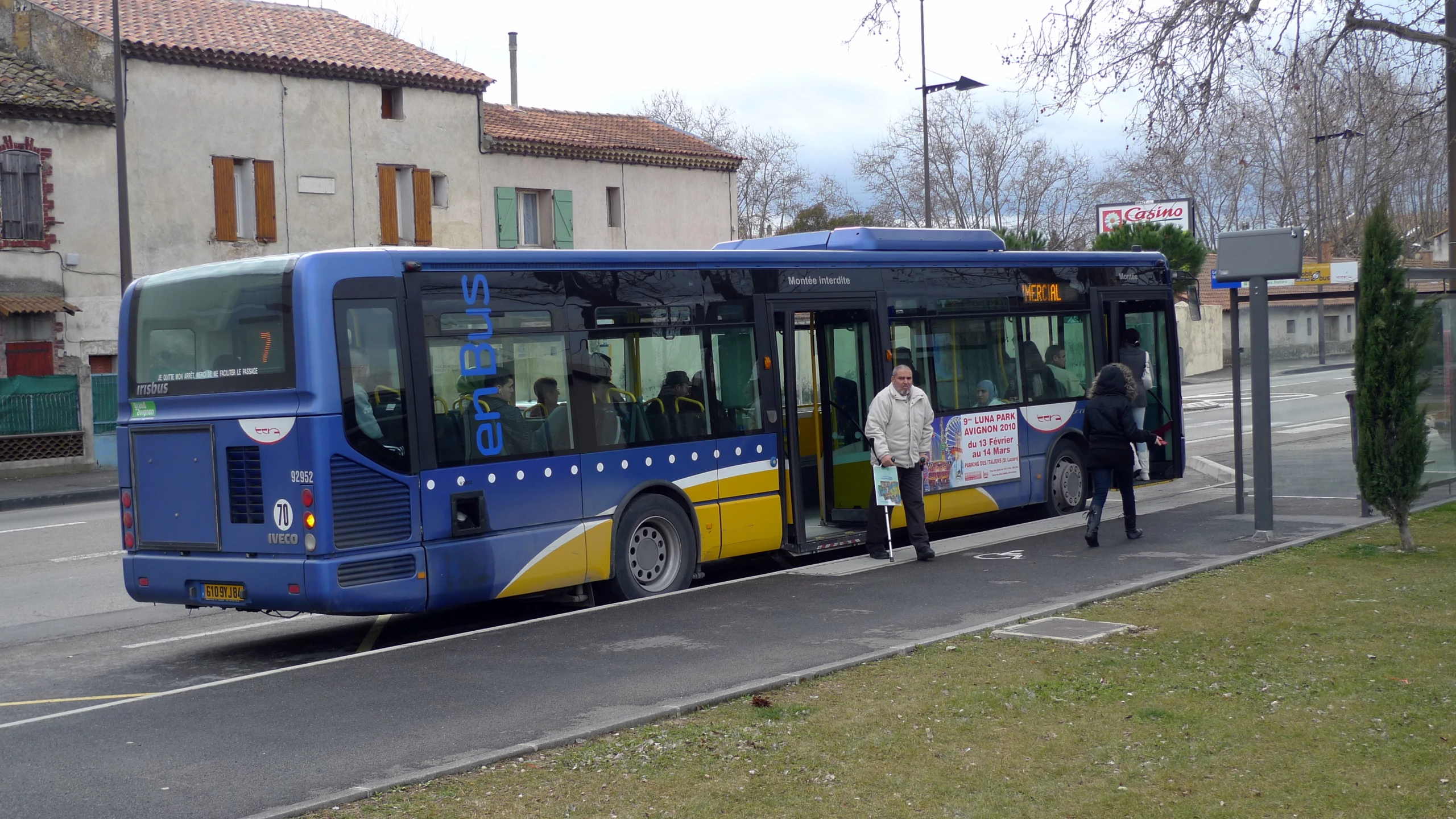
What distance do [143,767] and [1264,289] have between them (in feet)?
34.1

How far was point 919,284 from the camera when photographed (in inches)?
537

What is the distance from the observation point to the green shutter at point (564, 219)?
124ft

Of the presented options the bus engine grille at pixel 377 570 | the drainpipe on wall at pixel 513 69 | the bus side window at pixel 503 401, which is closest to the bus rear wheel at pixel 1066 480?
the bus side window at pixel 503 401

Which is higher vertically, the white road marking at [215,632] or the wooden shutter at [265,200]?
the wooden shutter at [265,200]

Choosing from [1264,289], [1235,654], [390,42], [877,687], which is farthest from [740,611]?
[390,42]

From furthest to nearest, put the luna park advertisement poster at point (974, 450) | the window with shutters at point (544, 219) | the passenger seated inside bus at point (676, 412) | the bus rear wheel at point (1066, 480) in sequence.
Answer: the window with shutters at point (544, 219), the bus rear wheel at point (1066, 480), the luna park advertisement poster at point (974, 450), the passenger seated inside bus at point (676, 412)

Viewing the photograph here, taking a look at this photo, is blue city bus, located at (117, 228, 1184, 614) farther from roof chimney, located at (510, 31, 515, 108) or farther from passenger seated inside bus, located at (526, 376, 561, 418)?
roof chimney, located at (510, 31, 515, 108)

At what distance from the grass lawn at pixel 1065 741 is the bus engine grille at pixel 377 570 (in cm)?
301

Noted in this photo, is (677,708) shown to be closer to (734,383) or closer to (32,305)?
(734,383)

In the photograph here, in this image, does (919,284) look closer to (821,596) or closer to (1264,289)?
→ (1264,289)

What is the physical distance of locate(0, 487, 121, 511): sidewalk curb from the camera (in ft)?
77.0

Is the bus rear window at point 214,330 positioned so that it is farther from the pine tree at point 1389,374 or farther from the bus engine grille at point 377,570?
the pine tree at point 1389,374

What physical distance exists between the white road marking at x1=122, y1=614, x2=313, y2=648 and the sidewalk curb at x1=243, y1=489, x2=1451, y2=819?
189 inches

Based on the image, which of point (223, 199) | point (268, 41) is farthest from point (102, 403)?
point (268, 41)
